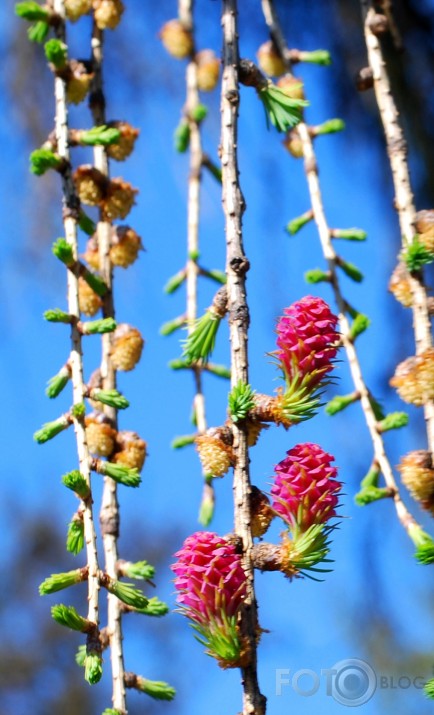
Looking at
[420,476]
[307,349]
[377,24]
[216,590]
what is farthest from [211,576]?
[377,24]

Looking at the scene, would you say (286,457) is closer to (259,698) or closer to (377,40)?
(259,698)

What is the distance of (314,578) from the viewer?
24.1 inches

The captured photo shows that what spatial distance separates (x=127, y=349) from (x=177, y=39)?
472mm

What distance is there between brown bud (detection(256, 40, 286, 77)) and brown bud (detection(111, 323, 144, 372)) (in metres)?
0.38

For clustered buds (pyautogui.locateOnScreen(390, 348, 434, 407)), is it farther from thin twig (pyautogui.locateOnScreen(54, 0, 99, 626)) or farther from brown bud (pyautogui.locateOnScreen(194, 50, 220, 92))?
brown bud (pyautogui.locateOnScreen(194, 50, 220, 92))

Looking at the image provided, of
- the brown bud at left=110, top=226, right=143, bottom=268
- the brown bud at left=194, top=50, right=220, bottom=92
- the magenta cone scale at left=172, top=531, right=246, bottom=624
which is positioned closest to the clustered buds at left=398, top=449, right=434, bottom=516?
the magenta cone scale at left=172, top=531, right=246, bottom=624

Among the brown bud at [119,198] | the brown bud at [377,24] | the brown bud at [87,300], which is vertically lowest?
the brown bud at [87,300]

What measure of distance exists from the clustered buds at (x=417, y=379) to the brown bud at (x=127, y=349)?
0.23 meters

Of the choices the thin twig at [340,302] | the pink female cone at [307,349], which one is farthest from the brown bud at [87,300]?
the pink female cone at [307,349]

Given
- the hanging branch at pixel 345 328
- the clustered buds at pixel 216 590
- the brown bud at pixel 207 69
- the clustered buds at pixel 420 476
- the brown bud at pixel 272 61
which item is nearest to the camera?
the clustered buds at pixel 216 590

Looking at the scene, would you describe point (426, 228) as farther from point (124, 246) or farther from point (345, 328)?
point (124, 246)

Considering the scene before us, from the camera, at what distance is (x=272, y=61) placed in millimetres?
1148

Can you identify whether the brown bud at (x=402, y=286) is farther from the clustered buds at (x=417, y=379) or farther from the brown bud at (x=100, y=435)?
the brown bud at (x=100, y=435)

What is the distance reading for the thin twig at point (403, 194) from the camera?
2.53 ft
